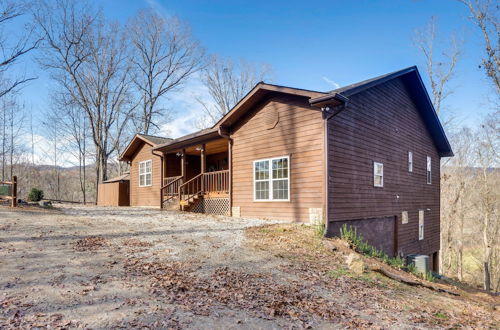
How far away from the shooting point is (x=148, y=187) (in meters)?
19.4

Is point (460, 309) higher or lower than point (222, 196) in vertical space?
lower

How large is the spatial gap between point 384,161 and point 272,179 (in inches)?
183

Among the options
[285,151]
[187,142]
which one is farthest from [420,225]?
[187,142]

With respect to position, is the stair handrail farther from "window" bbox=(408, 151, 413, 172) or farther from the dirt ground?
"window" bbox=(408, 151, 413, 172)

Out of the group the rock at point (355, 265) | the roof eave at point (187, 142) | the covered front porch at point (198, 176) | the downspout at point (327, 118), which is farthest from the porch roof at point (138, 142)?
the rock at point (355, 265)

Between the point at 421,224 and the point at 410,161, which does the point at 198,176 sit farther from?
the point at 421,224

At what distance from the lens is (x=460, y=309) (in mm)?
5207

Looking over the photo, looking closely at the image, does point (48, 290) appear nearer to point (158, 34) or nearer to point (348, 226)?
point (348, 226)

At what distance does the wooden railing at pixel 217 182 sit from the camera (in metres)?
13.9

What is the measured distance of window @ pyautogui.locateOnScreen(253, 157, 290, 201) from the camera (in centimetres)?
1095

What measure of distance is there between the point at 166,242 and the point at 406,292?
522 cm

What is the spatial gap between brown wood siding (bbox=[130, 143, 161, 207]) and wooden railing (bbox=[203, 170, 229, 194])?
4.75 meters

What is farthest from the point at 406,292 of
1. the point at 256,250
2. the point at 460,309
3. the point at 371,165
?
the point at 371,165

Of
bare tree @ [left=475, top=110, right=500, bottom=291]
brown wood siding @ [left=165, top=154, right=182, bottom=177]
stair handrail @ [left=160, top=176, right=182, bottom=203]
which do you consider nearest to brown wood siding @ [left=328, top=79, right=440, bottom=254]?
stair handrail @ [left=160, top=176, right=182, bottom=203]
